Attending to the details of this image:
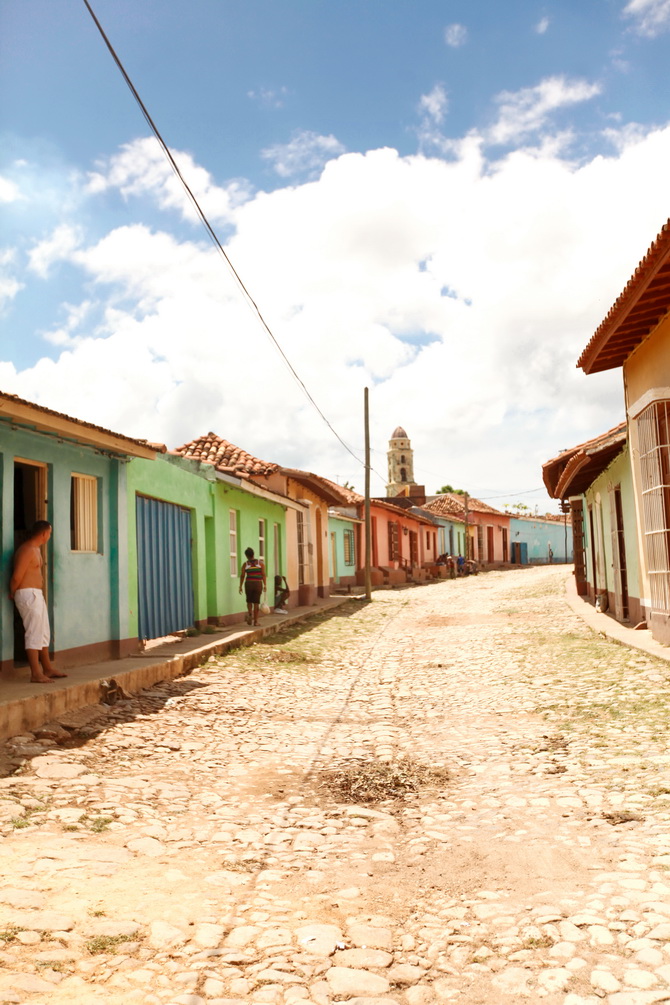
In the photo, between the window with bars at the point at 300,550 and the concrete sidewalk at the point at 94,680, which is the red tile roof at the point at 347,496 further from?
the concrete sidewalk at the point at 94,680

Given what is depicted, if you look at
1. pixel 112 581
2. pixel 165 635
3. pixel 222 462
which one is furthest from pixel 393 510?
pixel 112 581

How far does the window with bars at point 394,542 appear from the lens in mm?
34634

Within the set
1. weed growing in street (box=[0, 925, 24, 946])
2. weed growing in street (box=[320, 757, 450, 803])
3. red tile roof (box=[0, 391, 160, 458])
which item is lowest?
weed growing in street (box=[320, 757, 450, 803])

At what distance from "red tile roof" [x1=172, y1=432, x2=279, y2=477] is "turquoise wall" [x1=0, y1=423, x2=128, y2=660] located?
8221 mm

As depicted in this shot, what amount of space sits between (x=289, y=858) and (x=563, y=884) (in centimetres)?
126

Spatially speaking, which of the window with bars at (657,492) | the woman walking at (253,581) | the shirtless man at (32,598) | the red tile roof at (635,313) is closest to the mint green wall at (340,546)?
the woman walking at (253,581)

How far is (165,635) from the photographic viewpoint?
38.5 ft

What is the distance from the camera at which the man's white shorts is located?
280 inches

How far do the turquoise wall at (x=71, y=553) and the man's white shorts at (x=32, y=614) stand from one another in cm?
27

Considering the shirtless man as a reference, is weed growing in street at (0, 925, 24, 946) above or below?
below

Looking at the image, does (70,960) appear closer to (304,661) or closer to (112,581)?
(112,581)

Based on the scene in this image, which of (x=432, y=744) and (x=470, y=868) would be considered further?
(x=432, y=744)

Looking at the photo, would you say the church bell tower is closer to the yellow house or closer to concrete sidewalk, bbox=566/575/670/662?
concrete sidewalk, bbox=566/575/670/662

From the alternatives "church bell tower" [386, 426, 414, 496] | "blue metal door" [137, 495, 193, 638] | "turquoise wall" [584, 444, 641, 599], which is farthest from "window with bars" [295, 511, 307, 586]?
"church bell tower" [386, 426, 414, 496]
